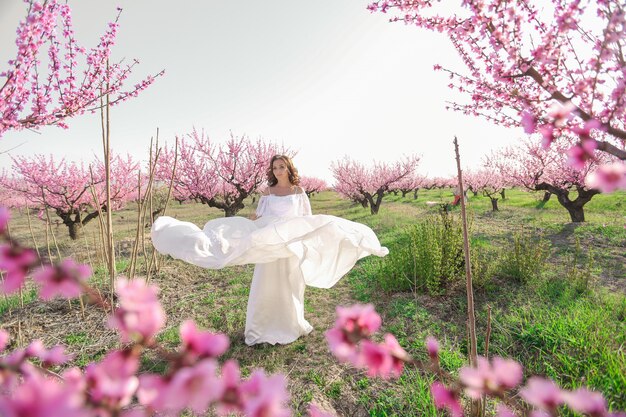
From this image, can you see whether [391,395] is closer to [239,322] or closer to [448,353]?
[448,353]

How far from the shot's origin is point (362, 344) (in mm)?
679

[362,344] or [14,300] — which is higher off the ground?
[362,344]

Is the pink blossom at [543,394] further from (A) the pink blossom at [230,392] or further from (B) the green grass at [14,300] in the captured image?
(B) the green grass at [14,300]

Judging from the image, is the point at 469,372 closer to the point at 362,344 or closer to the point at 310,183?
the point at 362,344

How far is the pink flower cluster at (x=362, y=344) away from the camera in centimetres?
66

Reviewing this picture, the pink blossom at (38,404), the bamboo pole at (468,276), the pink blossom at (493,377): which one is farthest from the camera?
the bamboo pole at (468,276)

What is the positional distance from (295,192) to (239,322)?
6.66 feet

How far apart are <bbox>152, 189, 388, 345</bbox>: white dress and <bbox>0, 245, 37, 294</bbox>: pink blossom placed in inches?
120

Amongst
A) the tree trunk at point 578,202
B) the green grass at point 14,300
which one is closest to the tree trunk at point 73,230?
the green grass at point 14,300

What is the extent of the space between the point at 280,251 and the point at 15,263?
3.22 metres

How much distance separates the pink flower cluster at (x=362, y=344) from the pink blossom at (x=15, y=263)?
498mm

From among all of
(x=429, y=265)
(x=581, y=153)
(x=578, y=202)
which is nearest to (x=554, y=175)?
(x=578, y=202)

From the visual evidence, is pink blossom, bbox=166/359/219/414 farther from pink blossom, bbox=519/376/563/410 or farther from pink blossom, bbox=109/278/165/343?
pink blossom, bbox=519/376/563/410

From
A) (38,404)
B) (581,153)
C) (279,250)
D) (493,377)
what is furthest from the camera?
(279,250)
